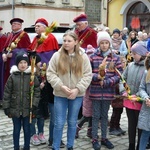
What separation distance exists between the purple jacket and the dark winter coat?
91 centimetres

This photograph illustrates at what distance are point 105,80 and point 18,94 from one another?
1.32m

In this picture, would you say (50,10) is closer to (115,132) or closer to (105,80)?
(115,132)

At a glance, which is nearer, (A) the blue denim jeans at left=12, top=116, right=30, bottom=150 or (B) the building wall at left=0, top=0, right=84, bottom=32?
(A) the blue denim jeans at left=12, top=116, right=30, bottom=150

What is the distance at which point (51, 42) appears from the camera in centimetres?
589

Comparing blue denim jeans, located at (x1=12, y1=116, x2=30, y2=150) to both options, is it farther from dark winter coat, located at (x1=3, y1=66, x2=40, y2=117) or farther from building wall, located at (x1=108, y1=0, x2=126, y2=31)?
building wall, located at (x1=108, y1=0, x2=126, y2=31)

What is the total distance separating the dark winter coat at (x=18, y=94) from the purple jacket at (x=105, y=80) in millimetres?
915

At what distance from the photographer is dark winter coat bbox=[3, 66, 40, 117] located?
4.23m

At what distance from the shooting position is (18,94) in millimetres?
4250

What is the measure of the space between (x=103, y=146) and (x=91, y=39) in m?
2.27

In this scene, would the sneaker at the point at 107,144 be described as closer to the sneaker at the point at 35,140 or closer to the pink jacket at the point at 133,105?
the pink jacket at the point at 133,105

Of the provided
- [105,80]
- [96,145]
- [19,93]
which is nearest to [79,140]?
[96,145]

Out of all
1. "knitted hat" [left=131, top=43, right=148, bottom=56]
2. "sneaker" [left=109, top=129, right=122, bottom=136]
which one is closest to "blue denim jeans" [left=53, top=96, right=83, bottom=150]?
"knitted hat" [left=131, top=43, right=148, bottom=56]

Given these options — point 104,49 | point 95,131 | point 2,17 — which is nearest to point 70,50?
point 104,49

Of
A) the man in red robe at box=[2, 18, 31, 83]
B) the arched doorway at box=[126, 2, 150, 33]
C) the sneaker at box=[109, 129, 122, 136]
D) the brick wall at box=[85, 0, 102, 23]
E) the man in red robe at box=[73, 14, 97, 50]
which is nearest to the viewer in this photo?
the sneaker at box=[109, 129, 122, 136]
